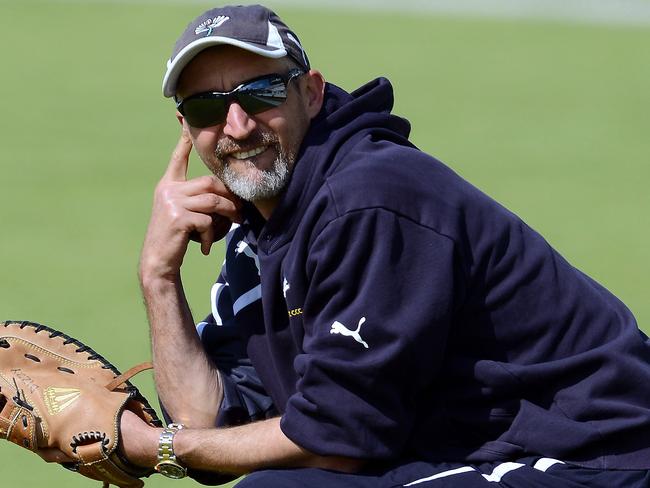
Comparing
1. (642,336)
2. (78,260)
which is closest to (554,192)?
(78,260)

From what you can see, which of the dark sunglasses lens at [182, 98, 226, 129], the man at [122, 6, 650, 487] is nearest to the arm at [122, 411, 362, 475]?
the man at [122, 6, 650, 487]

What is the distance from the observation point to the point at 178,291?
4195 mm

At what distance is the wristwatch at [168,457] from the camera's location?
3912 millimetres

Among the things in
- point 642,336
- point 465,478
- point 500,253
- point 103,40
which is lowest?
point 465,478

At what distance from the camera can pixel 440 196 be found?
144 inches

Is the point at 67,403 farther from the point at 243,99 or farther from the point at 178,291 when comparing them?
the point at 243,99

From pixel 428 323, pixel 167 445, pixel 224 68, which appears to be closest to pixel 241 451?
pixel 167 445

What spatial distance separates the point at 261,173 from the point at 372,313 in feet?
2.10

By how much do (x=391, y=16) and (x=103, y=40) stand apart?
3290 millimetres

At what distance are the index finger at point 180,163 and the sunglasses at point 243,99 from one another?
0.33 m

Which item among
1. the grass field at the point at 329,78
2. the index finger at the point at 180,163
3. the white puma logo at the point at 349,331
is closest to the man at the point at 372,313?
the white puma logo at the point at 349,331

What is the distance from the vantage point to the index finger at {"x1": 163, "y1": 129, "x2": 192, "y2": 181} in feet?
14.1

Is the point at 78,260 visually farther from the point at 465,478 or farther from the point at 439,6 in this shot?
the point at 439,6

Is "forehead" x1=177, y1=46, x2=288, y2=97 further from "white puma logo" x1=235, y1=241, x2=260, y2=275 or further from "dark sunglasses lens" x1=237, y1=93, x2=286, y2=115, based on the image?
"white puma logo" x1=235, y1=241, x2=260, y2=275
